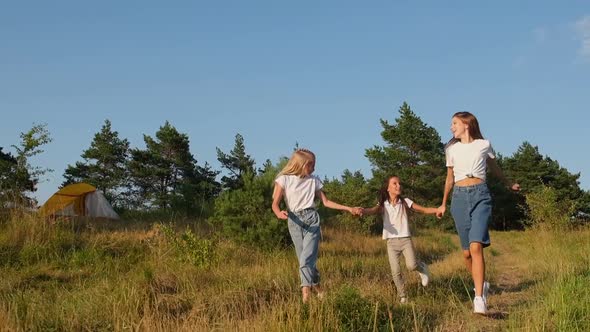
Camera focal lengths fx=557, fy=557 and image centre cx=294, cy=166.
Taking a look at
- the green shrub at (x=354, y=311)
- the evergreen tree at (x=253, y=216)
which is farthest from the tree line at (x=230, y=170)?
the green shrub at (x=354, y=311)

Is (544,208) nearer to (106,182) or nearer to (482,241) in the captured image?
(482,241)

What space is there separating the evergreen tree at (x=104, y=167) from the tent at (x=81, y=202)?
1461cm

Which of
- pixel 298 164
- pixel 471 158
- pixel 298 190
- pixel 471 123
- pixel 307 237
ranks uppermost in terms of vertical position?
pixel 471 123

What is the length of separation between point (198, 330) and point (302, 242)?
8.06 feet

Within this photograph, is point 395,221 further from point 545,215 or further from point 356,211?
point 545,215

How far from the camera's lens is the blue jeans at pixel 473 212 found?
5.75 m

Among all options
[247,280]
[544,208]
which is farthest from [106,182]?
[247,280]

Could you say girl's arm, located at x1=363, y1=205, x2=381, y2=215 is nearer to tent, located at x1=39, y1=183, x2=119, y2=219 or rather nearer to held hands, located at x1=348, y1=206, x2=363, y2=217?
held hands, located at x1=348, y1=206, x2=363, y2=217

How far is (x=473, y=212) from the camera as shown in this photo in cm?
586

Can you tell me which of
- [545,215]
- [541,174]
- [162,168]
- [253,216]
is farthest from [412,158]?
[253,216]

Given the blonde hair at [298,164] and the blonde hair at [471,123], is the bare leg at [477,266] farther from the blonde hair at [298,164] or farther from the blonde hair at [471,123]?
the blonde hair at [298,164]

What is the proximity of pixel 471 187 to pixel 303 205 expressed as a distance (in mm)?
1946

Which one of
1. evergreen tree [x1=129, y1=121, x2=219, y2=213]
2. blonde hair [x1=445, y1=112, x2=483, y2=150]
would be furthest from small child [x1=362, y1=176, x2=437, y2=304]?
evergreen tree [x1=129, y1=121, x2=219, y2=213]

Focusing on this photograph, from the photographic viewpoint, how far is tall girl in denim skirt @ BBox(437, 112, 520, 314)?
571 cm
